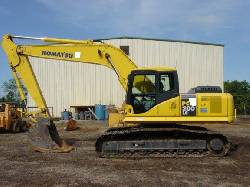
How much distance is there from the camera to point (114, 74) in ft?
119

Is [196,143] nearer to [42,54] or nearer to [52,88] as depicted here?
[42,54]

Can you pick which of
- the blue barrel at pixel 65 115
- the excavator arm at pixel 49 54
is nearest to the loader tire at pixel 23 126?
the excavator arm at pixel 49 54

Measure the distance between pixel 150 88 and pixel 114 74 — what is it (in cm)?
2186

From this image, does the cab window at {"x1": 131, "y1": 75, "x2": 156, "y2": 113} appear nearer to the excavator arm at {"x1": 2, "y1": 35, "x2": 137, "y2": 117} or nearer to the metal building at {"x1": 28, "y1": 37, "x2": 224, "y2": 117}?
the excavator arm at {"x1": 2, "y1": 35, "x2": 137, "y2": 117}

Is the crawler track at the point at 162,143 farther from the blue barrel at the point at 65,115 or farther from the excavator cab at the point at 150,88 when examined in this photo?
the blue barrel at the point at 65,115

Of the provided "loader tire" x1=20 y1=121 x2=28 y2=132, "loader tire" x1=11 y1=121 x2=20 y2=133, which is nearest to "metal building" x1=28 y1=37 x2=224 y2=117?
"loader tire" x1=20 y1=121 x2=28 y2=132

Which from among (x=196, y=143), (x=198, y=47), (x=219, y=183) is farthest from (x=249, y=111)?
(x=219, y=183)

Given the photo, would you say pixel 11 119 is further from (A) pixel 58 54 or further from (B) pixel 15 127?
(A) pixel 58 54

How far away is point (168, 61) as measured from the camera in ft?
120

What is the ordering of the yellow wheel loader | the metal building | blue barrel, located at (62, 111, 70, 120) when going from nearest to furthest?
the yellow wheel loader < blue barrel, located at (62, 111, 70, 120) < the metal building

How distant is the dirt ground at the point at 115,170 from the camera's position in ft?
34.3

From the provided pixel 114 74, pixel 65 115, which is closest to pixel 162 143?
pixel 65 115

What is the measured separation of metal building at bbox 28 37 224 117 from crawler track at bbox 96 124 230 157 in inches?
851

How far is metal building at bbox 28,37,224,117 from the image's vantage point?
3628 cm
